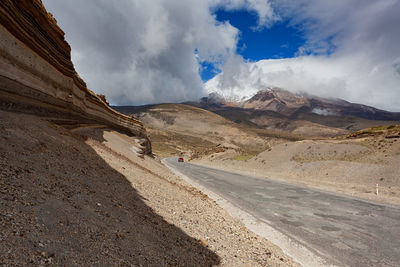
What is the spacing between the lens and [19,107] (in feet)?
29.2

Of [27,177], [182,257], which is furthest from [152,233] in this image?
[27,177]

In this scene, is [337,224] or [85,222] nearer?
[85,222]

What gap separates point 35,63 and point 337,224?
14.1 metres

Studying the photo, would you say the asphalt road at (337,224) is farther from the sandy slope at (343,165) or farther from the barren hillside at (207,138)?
the barren hillside at (207,138)

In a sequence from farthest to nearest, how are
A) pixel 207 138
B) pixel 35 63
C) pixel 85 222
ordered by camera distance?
1. pixel 207 138
2. pixel 35 63
3. pixel 85 222

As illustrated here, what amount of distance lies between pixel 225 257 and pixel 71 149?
261 inches

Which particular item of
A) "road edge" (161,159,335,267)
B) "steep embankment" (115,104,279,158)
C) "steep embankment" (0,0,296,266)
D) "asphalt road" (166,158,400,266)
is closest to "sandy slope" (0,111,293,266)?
"steep embankment" (0,0,296,266)

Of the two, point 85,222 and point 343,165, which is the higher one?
point 343,165

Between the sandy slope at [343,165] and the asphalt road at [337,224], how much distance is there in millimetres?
4530

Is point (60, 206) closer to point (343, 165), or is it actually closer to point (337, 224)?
point (337, 224)

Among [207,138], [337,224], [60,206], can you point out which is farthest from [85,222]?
[207,138]

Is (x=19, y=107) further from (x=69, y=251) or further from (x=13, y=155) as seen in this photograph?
(x=69, y=251)

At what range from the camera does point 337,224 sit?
8562 millimetres

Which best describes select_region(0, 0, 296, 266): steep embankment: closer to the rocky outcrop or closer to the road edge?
the rocky outcrop
